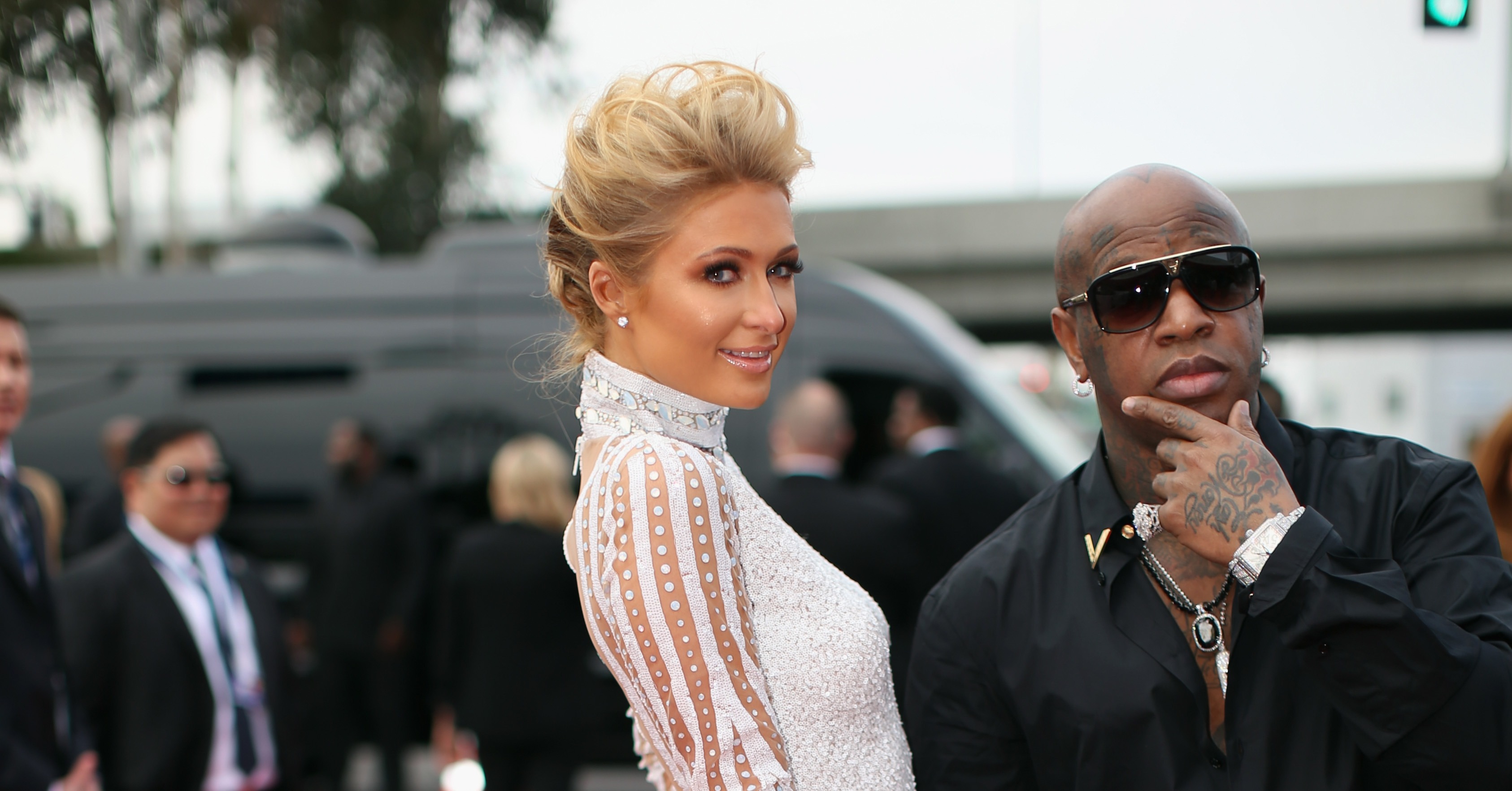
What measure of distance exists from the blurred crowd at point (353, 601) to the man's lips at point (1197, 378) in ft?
5.35

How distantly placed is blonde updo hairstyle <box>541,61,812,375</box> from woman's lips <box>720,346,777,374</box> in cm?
18

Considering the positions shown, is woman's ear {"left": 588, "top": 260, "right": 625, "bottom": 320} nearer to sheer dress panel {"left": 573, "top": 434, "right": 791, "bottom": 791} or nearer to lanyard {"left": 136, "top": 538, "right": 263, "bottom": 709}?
sheer dress panel {"left": 573, "top": 434, "right": 791, "bottom": 791}

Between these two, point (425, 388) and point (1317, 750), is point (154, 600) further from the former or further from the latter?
point (1317, 750)

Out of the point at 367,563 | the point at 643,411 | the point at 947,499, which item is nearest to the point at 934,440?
the point at 947,499

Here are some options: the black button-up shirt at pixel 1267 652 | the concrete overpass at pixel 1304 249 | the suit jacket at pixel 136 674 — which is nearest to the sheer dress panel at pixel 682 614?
the black button-up shirt at pixel 1267 652

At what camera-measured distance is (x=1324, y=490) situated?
1.97 meters

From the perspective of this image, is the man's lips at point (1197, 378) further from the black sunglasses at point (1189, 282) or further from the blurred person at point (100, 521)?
the blurred person at point (100, 521)

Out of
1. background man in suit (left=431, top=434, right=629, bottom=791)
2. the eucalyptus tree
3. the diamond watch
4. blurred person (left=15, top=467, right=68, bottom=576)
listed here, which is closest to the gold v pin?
the diamond watch

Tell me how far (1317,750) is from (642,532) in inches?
39.4

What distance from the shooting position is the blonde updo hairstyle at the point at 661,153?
6.16ft

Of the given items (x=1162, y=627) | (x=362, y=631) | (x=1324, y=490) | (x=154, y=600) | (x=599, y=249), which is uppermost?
(x=599, y=249)

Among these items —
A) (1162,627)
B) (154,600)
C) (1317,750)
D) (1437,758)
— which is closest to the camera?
(1437,758)

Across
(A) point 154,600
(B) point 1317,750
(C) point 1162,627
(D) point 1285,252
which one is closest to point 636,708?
(C) point 1162,627

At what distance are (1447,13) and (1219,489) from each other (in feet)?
7.07
